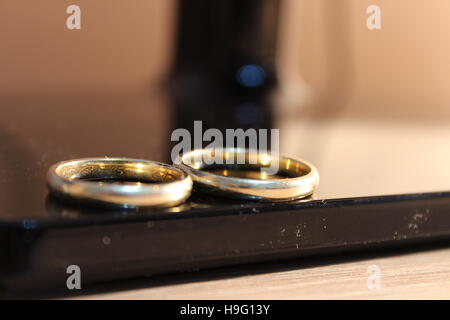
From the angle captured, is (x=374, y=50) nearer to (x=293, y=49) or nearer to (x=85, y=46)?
(x=293, y=49)

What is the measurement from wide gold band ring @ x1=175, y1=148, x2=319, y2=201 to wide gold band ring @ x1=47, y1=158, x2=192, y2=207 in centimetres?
2

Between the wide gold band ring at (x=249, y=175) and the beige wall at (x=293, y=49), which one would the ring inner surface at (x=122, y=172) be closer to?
the wide gold band ring at (x=249, y=175)

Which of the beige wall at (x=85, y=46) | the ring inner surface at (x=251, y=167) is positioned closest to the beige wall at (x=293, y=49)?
the beige wall at (x=85, y=46)

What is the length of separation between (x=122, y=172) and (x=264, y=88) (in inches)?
18.6

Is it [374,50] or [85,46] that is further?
[374,50]

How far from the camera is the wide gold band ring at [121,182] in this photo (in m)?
0.28

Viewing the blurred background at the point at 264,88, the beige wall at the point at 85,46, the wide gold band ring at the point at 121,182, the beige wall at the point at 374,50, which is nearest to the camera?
the wide gold band ring at the point at 121,182

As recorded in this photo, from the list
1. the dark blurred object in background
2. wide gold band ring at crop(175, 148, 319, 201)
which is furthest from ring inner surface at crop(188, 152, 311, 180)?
the dark blurred object in background

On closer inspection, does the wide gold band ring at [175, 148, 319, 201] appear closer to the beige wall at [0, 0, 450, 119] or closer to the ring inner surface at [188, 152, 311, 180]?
the ring inner surface at [188, 152, 311, 180]

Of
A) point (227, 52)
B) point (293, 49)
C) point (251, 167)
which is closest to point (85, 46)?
point (227, 52)

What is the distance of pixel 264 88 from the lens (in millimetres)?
788

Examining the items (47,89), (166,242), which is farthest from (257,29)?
(166,242)

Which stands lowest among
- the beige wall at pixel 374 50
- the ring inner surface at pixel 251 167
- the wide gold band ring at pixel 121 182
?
the ring inner surface at pixel 251 167

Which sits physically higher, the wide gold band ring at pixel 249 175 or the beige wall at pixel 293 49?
the beige wall at pixel 293 49
